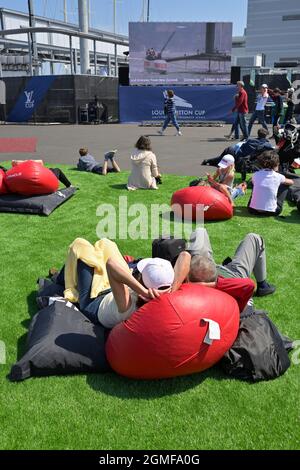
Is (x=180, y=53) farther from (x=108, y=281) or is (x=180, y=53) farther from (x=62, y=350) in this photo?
(x=62, y=350)

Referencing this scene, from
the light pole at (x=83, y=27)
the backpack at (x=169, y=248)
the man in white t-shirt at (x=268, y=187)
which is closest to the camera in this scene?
the backpack at (x=169, y=248)

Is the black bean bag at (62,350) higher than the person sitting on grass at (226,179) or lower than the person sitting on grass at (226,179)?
lower

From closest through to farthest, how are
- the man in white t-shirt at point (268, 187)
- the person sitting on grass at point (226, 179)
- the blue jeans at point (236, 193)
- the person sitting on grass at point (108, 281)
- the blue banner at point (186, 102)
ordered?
the person sitting on grass at point (108, 281), the man in white t-shirt at point (268, 187), the person sitting on grass at point (226, 179), the blue jeans at point (236, 193), the blue banner at point (186, 102)

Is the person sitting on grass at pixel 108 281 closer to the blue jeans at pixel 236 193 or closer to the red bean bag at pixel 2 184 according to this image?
the red bean bag at pixel 2 184

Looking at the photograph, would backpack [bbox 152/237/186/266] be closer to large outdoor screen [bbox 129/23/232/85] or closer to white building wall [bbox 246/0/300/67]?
large outdoor screen [bbox 129/23/232/85]

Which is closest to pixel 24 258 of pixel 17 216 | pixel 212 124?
pixel 17 216

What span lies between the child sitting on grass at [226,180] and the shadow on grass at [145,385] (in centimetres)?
458

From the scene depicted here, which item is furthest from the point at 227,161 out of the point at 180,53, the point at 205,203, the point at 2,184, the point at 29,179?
the point at 180,53

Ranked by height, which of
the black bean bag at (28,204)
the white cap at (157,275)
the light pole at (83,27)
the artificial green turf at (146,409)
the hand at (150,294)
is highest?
the light pole at (83,27)

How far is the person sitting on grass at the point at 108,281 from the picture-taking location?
3.24 meters

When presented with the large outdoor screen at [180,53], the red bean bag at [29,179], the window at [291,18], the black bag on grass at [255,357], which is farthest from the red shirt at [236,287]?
the window at [291,18]

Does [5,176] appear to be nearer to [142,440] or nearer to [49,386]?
[49,386]

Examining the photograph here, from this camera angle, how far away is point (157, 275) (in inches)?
126

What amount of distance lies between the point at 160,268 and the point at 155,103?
22754 mm
